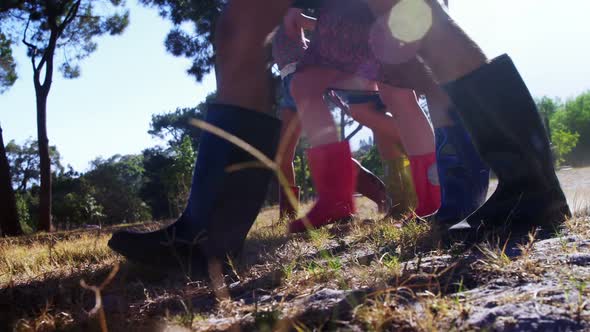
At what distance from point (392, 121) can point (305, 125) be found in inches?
32.9

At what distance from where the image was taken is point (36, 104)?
11.9m

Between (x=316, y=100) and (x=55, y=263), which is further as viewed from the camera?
(x=316, y=100)

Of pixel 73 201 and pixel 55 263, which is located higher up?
pixel 73 201

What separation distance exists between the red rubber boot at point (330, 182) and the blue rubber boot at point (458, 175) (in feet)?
1.71

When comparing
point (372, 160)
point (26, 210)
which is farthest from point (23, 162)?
point (372, 160)

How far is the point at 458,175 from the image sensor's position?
2.07 m

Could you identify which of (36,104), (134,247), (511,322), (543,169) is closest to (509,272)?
(511,322)

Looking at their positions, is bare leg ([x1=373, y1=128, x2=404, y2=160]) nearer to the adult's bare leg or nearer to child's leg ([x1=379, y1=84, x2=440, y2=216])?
child's leg ([x1=379, y1=84, x2=440, y2=216])

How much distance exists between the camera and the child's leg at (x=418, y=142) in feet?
8.09

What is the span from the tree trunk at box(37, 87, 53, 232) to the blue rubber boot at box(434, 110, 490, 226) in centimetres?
1170

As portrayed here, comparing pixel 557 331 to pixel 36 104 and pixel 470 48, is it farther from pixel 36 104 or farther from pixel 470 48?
pixel 36 104

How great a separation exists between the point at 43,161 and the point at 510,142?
12360 millimetres

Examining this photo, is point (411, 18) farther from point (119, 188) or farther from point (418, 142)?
point (119, 188)

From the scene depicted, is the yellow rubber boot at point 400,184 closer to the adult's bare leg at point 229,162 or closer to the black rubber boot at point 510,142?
the black rubber boot at point 510,142
